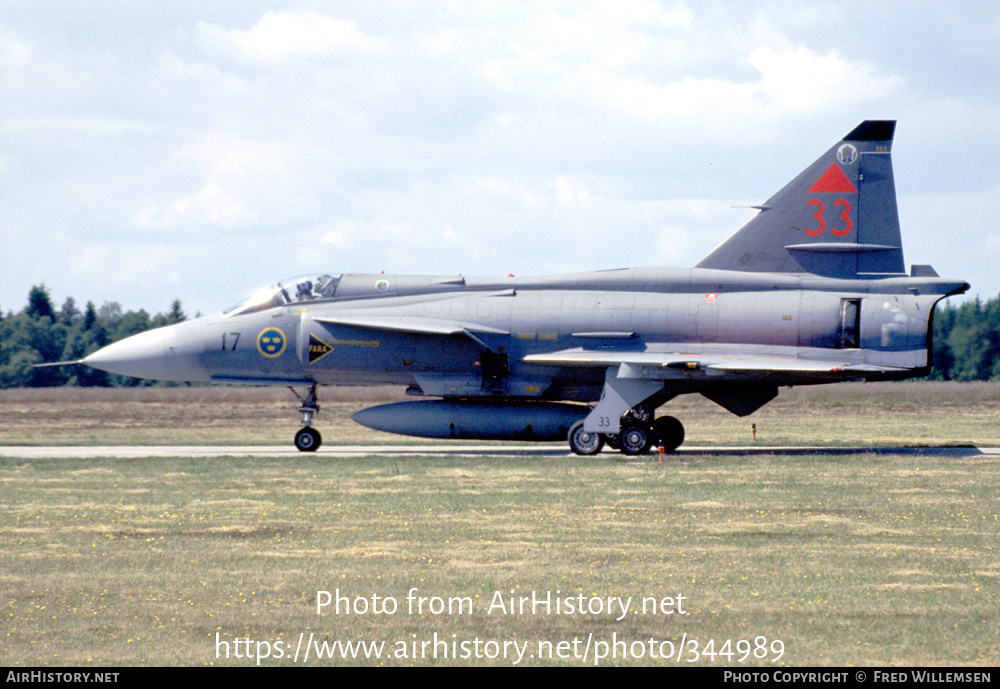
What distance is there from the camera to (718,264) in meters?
22.5

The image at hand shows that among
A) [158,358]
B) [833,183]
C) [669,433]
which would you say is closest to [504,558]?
[669,433]

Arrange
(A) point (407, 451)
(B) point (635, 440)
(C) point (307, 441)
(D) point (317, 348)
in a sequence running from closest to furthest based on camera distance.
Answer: (B) point (635, 440)
(D) point (317, 348)
(C) point (307, 441)
(A) point (407, 451)

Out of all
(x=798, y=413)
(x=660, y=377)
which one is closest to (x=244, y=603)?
(x=660, y=377)

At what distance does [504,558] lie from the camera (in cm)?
1023

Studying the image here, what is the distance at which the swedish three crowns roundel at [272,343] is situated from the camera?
23234 mm

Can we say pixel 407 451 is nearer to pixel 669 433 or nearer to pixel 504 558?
pixel 669 433

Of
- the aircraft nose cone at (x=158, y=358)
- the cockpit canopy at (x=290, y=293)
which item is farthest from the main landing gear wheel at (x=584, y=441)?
the aircraft nose cone at (x=158, y=358)

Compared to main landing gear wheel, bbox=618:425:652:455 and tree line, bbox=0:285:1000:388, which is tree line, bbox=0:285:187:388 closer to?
tree line, bbox=0:285:1000:388

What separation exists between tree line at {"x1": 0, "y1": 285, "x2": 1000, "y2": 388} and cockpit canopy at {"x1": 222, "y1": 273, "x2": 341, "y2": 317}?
98.5 feet

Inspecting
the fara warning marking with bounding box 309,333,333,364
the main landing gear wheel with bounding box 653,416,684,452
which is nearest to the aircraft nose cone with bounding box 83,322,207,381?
the fara warning marking with bounding box 309,333,333,364

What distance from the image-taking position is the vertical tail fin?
2161 cm

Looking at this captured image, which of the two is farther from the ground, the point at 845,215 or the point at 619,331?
the point at 845,215

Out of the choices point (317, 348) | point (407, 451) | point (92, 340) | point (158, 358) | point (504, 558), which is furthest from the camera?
point (92, 340)

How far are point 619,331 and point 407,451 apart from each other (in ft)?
17.5
